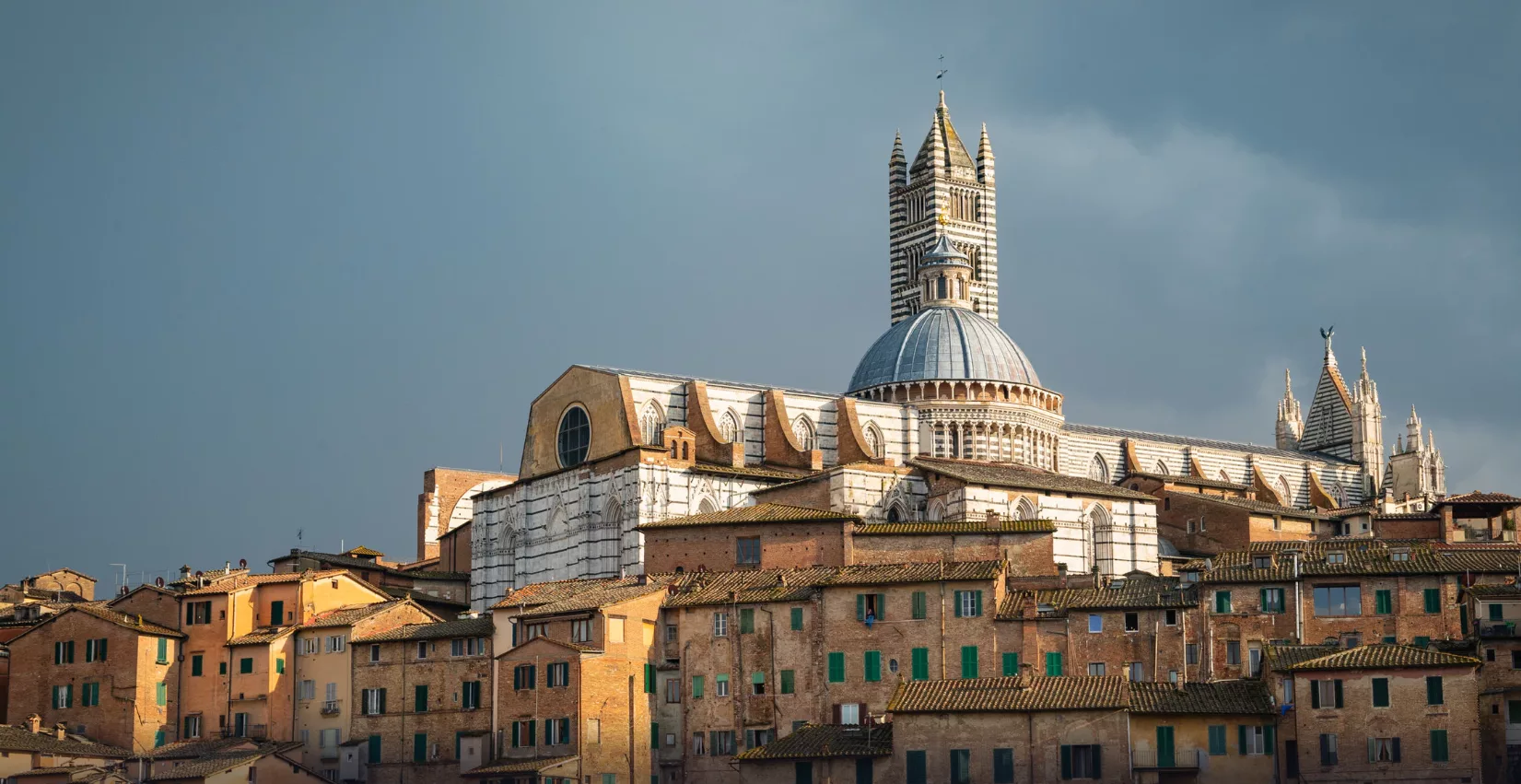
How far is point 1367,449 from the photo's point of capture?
10369 cm

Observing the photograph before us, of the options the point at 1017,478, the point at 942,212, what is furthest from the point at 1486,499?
the point at 942,212

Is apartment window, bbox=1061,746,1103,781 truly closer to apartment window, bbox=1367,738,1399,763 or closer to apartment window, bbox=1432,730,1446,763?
apartment window, bbox=1367,738,1399,763

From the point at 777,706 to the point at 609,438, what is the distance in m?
20.4

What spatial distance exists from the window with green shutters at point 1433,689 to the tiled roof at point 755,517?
1557 centimetres

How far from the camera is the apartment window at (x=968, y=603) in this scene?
175 feet

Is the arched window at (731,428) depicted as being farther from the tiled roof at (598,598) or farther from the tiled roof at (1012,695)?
the tiled roof at (1012,695)

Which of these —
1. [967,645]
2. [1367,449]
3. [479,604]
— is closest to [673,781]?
[967,645]

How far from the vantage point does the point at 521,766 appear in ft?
172

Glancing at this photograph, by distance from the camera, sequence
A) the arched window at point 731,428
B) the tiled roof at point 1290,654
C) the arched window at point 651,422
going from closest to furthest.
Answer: the tiled roof at point 1290,654
the arched window at point 651,422
the arched window at point 731,428

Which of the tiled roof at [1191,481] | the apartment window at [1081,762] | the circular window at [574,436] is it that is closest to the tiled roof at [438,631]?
the apartment window at [1081,762]

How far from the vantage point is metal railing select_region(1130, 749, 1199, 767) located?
48219 mm

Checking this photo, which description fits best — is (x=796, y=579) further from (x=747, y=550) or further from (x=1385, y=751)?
(x=1385, y=751)

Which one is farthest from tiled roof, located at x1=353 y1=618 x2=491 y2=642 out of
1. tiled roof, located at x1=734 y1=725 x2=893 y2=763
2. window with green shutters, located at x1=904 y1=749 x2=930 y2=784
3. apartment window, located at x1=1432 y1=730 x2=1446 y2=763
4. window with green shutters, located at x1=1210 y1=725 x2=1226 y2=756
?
apartment window, located at x1=1432 y1=730 x2=1446 y2=763

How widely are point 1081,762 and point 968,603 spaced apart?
6.20 metres
